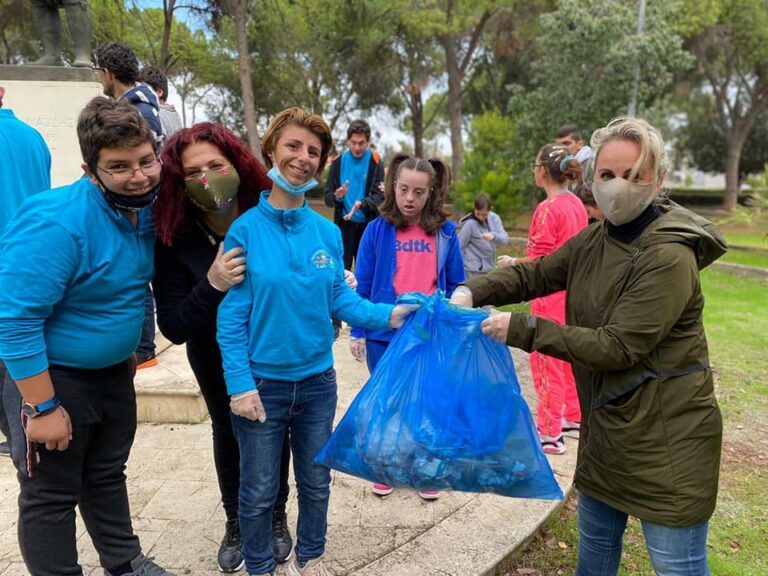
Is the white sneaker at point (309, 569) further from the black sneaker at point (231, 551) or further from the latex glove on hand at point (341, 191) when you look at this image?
the latex glove on hand at point (341, 191)

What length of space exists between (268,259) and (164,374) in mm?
2418

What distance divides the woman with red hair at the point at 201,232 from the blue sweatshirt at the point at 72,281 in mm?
87

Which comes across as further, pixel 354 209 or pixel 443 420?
pixel 354 209

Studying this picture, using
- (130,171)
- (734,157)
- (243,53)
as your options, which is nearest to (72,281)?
(130,171)

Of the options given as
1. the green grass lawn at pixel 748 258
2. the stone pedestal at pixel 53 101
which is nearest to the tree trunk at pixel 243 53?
the stone pedestal at pixel 53 101

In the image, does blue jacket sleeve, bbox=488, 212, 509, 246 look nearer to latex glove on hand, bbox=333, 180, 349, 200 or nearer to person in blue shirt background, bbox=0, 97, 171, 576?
latex glove on hand, bbox=333, 180, 349, 200

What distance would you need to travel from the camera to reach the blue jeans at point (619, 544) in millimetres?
1680

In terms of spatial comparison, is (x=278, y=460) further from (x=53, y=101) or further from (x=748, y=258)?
(x=748, y=258)

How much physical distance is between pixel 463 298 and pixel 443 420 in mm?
445

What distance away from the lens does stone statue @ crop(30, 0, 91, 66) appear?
562cm

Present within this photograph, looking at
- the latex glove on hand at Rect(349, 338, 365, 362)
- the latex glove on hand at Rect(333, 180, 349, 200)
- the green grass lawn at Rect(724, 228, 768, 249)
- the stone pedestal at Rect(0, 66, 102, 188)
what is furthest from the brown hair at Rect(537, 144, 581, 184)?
the green grass lawn at Rect(724, 228, 768, 249)

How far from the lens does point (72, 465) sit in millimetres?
1858

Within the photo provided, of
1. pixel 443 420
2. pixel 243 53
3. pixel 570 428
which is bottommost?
pixel 570 428

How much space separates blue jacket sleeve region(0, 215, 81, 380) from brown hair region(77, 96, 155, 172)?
0.86 feet
